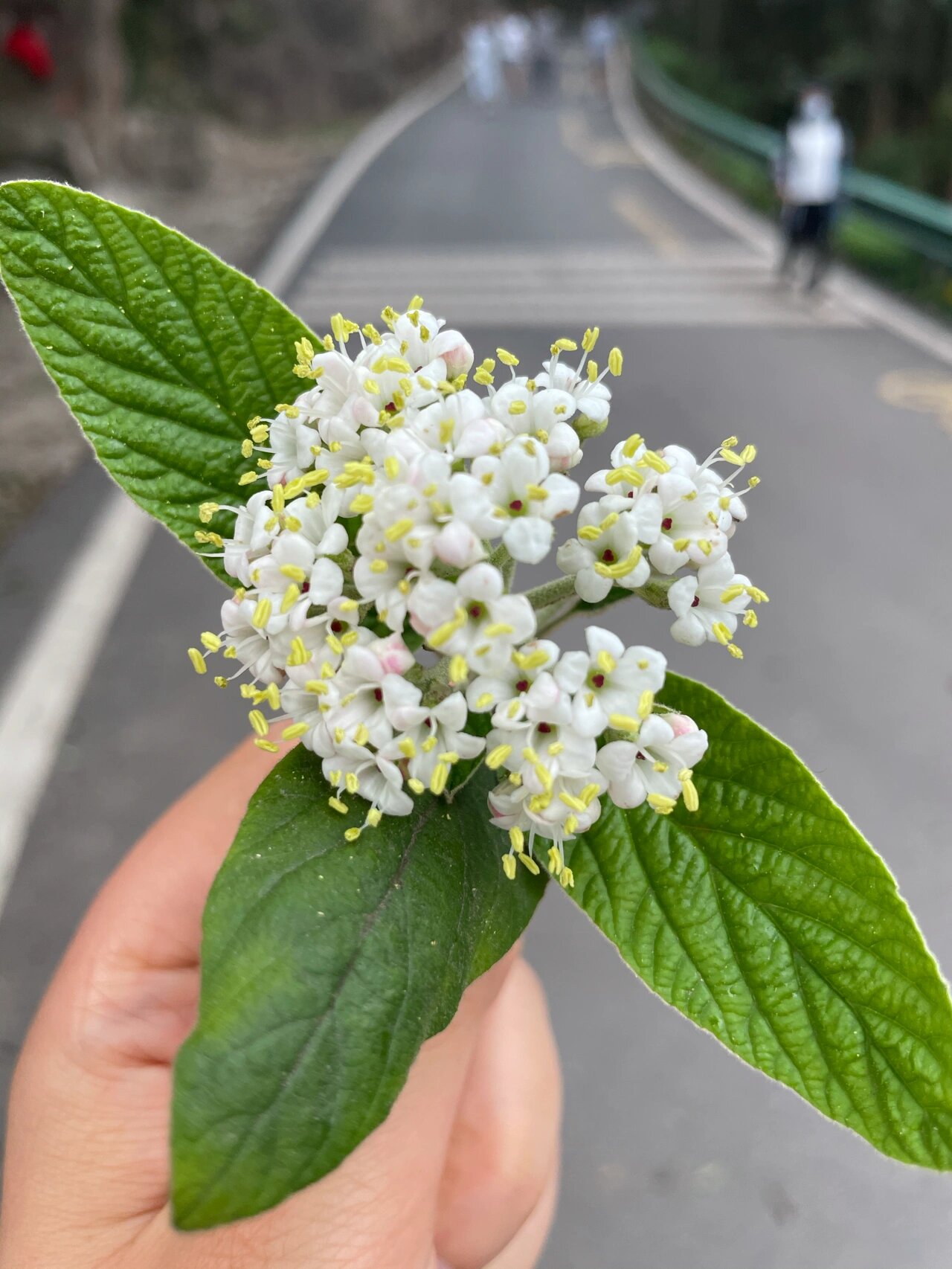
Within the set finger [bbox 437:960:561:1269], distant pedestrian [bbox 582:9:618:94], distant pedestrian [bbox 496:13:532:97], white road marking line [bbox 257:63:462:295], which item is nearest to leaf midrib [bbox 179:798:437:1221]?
finger [bbox 437:960:561:1269]

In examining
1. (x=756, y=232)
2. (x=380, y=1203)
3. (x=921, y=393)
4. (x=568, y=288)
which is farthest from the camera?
(x=756, y=232)

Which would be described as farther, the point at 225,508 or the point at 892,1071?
the point at 225,508

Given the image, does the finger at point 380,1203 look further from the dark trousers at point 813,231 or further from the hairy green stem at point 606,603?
the dark trousers at point 813,231

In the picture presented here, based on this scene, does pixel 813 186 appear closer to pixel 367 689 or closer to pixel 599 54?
pixel 367 689

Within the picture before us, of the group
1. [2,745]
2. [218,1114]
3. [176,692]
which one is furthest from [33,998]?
[218,1114]

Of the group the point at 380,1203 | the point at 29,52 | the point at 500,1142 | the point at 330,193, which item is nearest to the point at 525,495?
the point at 380,1203

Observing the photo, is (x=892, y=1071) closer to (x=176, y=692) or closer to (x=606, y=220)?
(x=176, y=692)

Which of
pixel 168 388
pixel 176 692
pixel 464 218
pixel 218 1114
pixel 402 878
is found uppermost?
pixel 464 218
